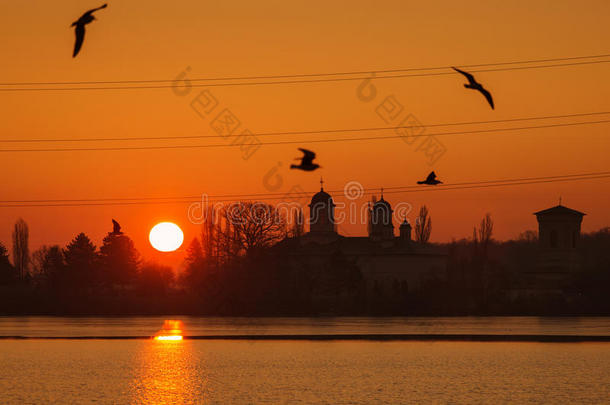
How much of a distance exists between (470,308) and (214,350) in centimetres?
5342

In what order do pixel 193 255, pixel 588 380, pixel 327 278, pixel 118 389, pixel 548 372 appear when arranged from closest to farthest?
1. pixel 118 389
2. pixel 588 380
3. pixel 548 372
4. pixel 327 278
5. pixel 193 255

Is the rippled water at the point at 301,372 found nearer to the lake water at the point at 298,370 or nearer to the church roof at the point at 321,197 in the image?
the lake water at the point at 298,370

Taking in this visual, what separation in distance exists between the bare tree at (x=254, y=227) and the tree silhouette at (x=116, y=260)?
25.5 meters

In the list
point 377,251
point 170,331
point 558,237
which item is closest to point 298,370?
point 170,331

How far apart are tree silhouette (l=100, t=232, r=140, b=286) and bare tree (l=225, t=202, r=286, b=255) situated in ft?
83.7

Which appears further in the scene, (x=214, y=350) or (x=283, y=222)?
(x=283, y=222)

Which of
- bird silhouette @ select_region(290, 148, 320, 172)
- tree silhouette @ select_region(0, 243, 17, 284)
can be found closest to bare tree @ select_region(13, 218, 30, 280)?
tree silhouette @ select_region(0, 243, 17, 284)

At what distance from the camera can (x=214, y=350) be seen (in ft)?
254

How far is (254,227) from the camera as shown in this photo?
130 meters

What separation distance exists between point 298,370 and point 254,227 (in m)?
67.8

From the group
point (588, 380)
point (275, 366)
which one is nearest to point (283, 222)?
point (275, 366)

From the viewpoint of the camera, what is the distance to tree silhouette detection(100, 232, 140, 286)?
148750 millimetres

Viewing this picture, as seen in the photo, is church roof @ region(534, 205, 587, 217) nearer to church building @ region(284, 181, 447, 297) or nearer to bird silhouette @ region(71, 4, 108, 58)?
church building @ region(284, 181, 447, 297)

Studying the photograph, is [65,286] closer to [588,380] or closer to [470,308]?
[470,308]
